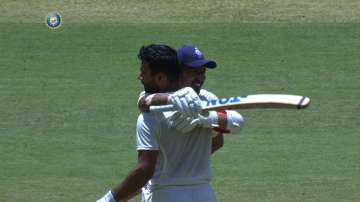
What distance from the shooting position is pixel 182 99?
460 cm

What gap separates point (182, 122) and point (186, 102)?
0.31 m

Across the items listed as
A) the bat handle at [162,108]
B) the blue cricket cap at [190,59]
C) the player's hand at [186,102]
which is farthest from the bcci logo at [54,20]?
the player's hand at [186,102]

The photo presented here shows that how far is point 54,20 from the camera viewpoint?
54.3ft

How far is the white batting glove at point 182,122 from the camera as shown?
4.84 m

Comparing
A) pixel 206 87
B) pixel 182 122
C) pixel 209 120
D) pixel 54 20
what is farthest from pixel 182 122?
pixel 54 20

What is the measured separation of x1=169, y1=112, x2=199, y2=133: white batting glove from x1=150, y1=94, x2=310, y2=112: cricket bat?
0.36 ft

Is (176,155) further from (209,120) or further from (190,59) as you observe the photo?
(190,59)

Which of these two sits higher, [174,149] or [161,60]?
[161,60]

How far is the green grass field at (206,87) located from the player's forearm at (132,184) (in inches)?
172

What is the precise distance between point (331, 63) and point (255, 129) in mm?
3256

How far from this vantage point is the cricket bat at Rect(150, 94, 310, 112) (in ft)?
14.9

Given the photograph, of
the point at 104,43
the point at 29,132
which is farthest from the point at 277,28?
the point at 29,132

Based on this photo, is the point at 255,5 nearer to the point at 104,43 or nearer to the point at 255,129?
the point at 104,43

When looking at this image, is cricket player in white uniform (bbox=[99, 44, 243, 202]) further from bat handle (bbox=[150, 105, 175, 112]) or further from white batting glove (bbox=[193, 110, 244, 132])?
bat handle (bbox=[150, 105, 175, 112])
